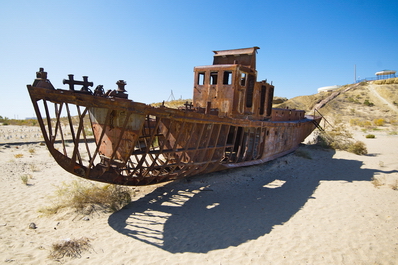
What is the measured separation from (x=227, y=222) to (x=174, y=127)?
312 cm

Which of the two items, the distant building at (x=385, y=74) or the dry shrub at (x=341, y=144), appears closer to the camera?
the dry shrub at (x=341, y=144)

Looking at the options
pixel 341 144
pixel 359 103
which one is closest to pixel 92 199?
pixel 341 144

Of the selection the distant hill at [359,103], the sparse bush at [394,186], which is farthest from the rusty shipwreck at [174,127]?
the distant hill at [359,103]

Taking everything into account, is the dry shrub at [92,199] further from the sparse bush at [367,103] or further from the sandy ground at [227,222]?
the sparse bush at [367,103]

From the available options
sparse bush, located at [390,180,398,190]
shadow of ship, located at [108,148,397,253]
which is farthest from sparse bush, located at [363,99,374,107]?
sparse bush, located at [390,180,398,190]

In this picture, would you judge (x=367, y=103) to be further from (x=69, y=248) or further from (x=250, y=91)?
(x=69, y=248)

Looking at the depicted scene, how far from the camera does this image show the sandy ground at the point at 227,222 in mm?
4527

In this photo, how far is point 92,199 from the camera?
6965 mm

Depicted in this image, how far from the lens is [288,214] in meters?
6.30

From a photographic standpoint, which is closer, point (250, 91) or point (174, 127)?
point (174, 127)

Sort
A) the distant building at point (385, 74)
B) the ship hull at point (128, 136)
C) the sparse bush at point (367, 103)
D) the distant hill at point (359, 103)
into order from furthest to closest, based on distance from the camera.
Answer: the distant building at point (385, 74), the sparse bush at point (367, 103), the distant hill at point (359, 103), the ship hull at point (128, 136)

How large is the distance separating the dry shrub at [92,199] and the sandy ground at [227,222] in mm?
280

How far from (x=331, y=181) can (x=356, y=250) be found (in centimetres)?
495

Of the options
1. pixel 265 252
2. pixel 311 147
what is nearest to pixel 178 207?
pixel 265 252
